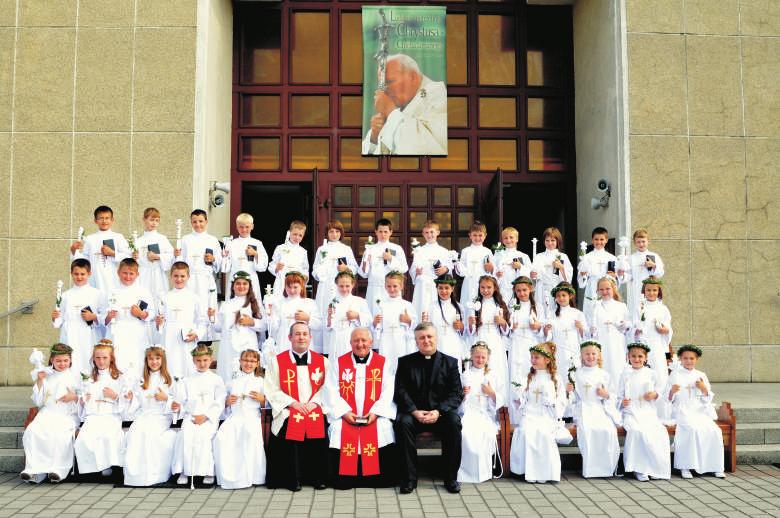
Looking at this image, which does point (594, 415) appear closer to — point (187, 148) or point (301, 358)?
point (301, 358)

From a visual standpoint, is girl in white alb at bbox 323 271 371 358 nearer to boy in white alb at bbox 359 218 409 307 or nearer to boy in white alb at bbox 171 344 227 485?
boy in white alb at bbox 359 218 409 307

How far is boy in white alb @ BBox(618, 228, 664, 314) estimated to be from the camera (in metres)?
10.2

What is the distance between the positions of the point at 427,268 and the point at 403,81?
185 inches

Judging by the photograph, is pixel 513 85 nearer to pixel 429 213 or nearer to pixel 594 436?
pixel 429 213

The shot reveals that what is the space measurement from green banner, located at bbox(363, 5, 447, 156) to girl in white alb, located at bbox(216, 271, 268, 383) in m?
5.24

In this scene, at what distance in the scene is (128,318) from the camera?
8836 mm

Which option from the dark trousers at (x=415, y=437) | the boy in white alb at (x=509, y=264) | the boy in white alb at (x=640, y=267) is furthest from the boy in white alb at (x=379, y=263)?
the boy in white alb at (x=640, y=267)

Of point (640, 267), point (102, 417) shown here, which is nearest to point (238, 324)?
point (102, 417)

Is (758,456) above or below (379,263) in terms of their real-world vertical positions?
below

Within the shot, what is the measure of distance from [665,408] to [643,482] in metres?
1.49

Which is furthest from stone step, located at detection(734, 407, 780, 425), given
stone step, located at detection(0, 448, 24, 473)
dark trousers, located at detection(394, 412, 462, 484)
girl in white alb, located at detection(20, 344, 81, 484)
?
stone step, located at detection(0, 448, 24, 473)

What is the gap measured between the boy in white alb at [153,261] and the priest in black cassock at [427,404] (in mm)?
3764

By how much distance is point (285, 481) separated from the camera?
7.32 meters

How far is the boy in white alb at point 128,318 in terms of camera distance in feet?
28.7
